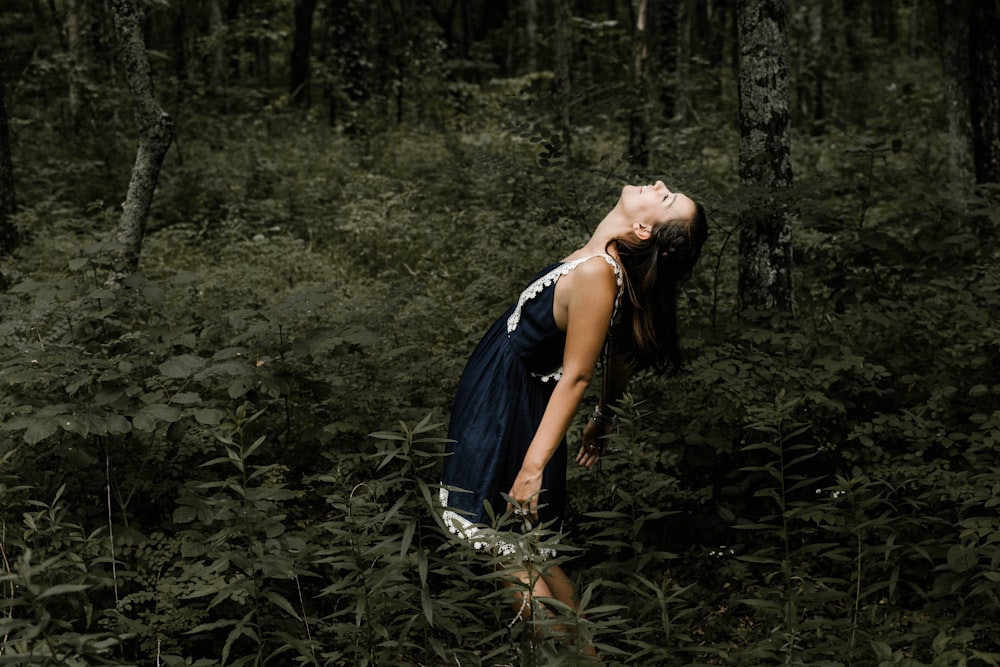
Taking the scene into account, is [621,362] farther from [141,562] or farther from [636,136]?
[636,136]

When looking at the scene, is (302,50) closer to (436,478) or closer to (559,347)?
(436,478)

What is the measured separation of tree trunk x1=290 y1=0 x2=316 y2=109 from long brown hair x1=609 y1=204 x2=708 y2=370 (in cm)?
1697

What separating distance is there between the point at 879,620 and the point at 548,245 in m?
4.82

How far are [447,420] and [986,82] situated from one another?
20.4 ft

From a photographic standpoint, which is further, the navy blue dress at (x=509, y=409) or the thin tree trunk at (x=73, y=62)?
the thin tree trunk at (x=73, y=62)

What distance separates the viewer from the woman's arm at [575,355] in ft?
10.2

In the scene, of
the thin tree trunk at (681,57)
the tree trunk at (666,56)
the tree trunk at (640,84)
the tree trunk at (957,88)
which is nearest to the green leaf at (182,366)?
the tree trunk at (640,84)

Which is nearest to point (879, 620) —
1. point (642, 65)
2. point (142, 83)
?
point (142, 83)

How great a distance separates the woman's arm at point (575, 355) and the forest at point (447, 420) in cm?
25

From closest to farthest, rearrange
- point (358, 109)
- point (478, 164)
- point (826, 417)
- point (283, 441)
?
1. point (826, 417)
2. point (283, 441)
3. point (478, 164)
4. point (358, 109)

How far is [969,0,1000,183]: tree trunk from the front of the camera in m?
7.85

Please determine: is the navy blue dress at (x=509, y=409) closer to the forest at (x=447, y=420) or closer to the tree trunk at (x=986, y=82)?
the forest at (x=447, y=420)

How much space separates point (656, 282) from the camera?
331 cm

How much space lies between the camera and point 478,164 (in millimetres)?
6395
